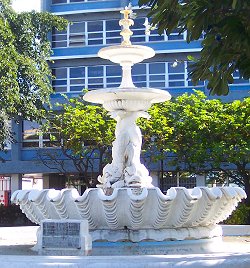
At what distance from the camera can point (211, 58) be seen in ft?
15.7

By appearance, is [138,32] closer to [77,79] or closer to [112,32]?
[112,32]

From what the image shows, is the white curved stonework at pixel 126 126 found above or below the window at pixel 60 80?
below

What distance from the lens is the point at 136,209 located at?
9148 millimetres

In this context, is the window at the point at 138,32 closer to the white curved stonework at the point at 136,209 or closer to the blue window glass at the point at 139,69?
the blue window glass at the point at 139,69

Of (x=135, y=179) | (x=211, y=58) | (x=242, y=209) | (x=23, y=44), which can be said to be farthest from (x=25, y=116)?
(x=211, y=58)

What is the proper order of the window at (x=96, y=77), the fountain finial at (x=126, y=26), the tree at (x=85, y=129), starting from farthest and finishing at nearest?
the window at (x=96, y=77) < the tree at (x=85, y=129) < the fountain finial at (x=126, y=26)

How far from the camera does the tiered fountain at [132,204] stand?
361 inches

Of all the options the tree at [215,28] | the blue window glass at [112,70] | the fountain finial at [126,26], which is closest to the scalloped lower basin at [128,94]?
the fountain finial at [126,26]

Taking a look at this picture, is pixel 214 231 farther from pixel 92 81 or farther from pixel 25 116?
pixel 92 81

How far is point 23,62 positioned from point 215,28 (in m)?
15.1

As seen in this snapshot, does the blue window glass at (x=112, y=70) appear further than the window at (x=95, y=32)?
No

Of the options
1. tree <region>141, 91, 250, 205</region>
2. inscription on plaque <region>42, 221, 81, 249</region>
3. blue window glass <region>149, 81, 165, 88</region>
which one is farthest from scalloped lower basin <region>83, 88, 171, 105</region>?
blue window glass <region>149, 81, 165, 88</region>

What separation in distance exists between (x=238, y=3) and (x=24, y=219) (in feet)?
74.1

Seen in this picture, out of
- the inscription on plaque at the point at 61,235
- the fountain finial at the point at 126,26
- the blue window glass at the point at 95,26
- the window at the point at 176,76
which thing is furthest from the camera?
the blue window glass at the point at 95,26
